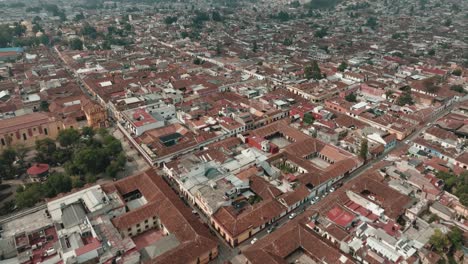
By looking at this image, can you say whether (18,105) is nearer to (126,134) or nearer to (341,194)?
(126,134)

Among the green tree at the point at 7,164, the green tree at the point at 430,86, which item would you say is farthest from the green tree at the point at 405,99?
the green tree at the point at 7,164

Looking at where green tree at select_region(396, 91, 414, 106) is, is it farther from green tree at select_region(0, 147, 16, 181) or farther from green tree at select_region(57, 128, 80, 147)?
green tree at select_region(0, 147, 16, 181)

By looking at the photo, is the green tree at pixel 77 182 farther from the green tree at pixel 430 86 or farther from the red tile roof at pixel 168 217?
the green tree at pixel 430 86

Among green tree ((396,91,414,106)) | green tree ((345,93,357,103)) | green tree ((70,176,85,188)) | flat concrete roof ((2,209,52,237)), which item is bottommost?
flat concrete roof ((2,209,52,237))

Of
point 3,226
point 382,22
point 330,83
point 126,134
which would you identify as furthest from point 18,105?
point 382,22

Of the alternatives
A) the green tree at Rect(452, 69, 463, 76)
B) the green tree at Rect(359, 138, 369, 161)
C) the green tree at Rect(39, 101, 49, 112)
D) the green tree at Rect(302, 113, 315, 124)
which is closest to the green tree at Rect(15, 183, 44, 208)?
the green tree at Rect(39, 101, 49, 112)

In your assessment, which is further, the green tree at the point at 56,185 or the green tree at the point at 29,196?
the green tree at the point at 56,185

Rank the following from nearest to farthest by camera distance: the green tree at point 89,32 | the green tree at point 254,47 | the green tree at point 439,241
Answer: the green tree at point 439,241 < the green tree at point 254,47 < the green tree at point 89,32

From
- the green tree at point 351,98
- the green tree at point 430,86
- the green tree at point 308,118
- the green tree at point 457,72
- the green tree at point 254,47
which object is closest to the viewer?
the green tree at point 308,118
